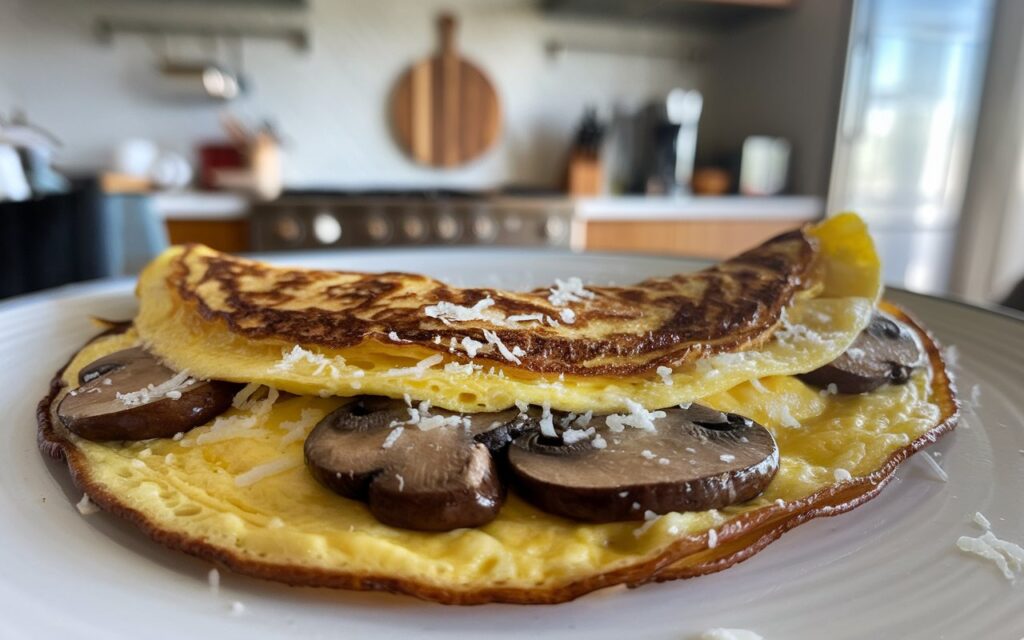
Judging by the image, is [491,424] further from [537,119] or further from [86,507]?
[537,119]

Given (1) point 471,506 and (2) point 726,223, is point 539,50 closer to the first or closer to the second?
(2) point 726,223

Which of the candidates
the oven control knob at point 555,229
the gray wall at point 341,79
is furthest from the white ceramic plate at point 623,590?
the gray wall at point 341,79

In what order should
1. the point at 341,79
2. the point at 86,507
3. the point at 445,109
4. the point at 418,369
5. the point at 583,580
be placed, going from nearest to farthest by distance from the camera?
the point at 583,580
the point at 86,507
the point at 418,369
the point at 341,79
the point at 445,109

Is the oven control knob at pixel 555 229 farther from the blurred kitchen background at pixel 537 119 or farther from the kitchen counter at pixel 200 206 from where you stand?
the kitchen counter at pixel 200 206

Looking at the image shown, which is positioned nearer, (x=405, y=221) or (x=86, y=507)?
(x=86, y=507)

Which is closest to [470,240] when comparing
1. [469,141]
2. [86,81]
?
[469,141]

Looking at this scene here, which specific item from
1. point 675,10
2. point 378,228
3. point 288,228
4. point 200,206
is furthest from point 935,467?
point 675,10
